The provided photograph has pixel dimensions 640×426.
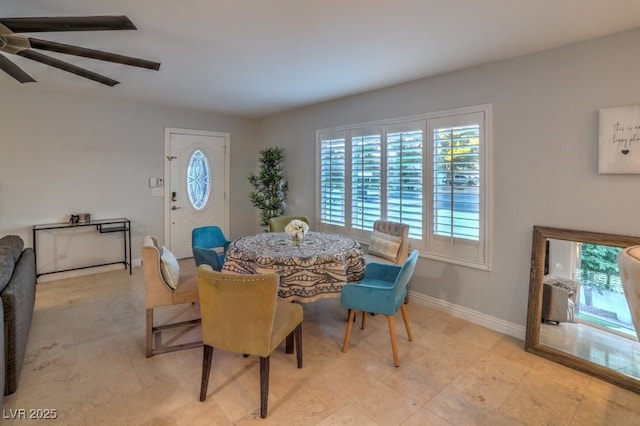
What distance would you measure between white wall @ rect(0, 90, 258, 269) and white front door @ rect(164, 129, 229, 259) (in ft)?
0.48

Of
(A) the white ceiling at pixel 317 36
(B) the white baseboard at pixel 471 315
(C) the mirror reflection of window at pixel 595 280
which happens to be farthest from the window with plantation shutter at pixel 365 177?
(C) the mirror reflection of window at pixel 595 280

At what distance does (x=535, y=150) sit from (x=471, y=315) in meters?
1.65

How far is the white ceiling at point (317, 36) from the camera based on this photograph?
6.58 feet

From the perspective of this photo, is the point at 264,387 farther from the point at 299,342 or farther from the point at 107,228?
the point at 107,228

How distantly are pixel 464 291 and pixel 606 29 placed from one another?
Answer: 2.38 metres

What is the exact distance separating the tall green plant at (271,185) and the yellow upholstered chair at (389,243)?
87.0 inches

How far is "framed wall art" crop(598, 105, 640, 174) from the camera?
223 cm

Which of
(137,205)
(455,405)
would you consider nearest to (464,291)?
(455,405)

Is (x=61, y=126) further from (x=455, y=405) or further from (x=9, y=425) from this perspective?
(x=455, y=405)

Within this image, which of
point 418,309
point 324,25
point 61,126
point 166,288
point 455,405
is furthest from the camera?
point 61,126

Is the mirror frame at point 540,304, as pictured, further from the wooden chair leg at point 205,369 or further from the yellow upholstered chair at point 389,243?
the wooden chair leg at point 205,369

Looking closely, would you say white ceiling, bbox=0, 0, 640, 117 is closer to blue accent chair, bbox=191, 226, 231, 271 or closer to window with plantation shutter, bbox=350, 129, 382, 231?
window with plantation shutter, bbox=350, 129, 382, 231

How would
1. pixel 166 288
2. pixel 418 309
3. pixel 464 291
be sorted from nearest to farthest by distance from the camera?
1. pixel 166 288
2. pixel 464 291
3. pixel 418 309

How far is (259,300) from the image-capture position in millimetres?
1796
